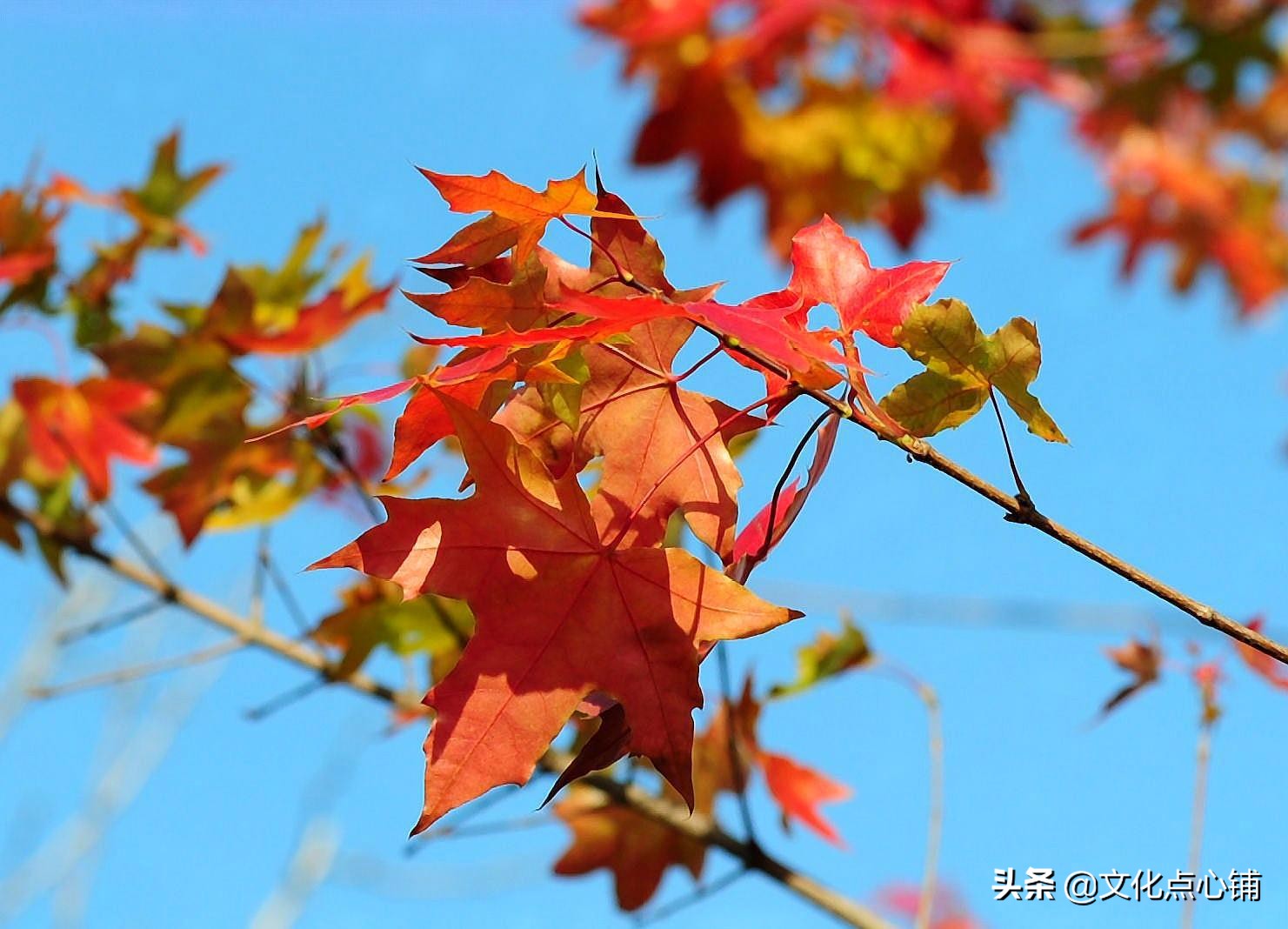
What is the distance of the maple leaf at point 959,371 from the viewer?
0.73 metres

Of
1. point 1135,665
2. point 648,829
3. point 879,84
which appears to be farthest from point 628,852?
point 879,84

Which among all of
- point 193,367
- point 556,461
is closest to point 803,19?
point 193,367

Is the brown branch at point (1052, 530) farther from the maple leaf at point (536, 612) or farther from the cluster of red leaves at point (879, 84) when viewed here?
the cluster of red leaves at point (879, 84)

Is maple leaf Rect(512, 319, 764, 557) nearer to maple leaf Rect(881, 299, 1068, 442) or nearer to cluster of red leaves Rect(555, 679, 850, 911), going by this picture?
maple leaf Rect(881, 299, 1068, 442)

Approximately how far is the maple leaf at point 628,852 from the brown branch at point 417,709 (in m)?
0.04

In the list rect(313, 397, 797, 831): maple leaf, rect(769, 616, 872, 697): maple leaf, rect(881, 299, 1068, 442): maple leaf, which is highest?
rect(769, 616, 872, 697): maple leaf

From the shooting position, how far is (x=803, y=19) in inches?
146

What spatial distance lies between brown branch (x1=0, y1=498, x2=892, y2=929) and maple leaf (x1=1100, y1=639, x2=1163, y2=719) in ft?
0.94

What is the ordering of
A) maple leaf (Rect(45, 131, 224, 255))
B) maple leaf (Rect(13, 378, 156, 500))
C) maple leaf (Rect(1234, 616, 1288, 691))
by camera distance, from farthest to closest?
1. maple leaf (Rect(45, 131, 224, 255))
2. maple leaf (Rect(13, 378, 156, 500))
3. maple leaf (Rect(1234, 616, 1288, 691))

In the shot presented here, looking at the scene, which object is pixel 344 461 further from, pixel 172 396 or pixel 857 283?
pixel 857 283

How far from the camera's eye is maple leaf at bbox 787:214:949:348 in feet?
2.66

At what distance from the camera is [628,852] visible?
1.46 metres

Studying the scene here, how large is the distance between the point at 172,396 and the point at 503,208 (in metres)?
0.84

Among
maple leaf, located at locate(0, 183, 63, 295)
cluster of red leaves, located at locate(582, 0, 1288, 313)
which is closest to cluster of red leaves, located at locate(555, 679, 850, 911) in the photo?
maple leaf, located at locate(0, 183, 63, 295)
